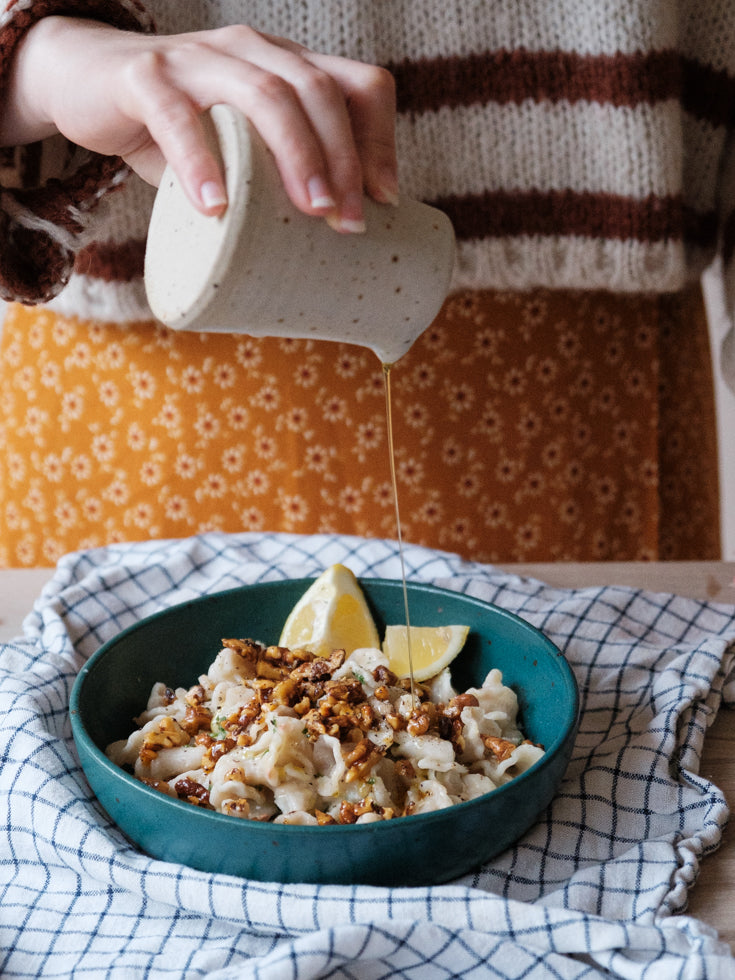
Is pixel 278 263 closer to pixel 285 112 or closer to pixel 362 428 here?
pixel 285 112

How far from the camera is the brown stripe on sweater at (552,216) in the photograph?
1556mm

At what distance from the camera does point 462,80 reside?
1.53 m

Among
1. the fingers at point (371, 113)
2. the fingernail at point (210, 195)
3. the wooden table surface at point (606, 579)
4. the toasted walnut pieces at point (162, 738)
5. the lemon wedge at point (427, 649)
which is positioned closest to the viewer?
the fingernail at point (210, 195)

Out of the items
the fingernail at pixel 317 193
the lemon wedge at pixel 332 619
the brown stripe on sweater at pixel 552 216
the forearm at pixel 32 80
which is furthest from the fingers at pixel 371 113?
the brown stripe on sweater at pixel 552 216

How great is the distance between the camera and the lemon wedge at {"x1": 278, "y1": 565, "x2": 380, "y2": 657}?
3.81 feet

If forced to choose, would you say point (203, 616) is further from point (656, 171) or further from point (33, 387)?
point (656, 171)

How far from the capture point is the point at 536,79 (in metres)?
1.53

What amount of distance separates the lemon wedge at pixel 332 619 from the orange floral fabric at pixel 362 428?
579 millimetres

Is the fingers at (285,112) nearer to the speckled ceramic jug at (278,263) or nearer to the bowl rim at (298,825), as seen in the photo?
the speckled ceramic jug at (278,263)

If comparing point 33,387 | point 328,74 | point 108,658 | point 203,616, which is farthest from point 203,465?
point 328,74

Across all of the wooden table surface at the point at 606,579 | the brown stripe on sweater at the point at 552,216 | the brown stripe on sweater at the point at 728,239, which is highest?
the brown stripe on sweater at the point at 552,216

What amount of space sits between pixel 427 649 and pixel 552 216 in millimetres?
782

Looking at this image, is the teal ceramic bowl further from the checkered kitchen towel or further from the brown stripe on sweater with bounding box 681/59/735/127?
the brown stripe on sweater with bounding box 681/59/735/127

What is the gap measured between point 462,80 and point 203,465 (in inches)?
30.2
